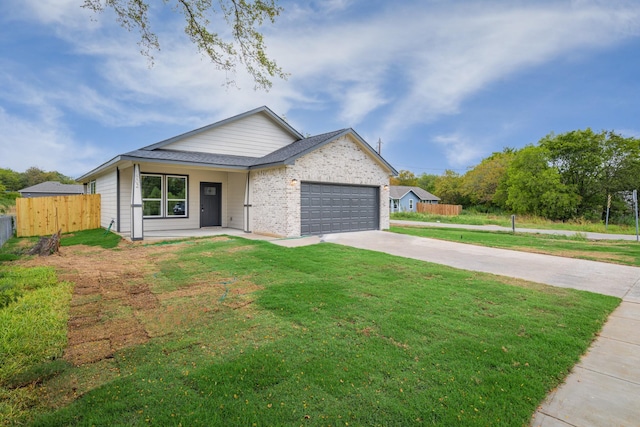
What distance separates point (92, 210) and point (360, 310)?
674 inches

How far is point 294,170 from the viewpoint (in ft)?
42.1

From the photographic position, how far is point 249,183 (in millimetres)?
14867

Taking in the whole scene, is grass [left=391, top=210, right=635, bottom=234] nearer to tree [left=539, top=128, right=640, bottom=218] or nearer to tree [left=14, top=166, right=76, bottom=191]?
tree [left=539, top=128, right=640, bottom=218]

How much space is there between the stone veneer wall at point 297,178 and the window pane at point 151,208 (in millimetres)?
4453

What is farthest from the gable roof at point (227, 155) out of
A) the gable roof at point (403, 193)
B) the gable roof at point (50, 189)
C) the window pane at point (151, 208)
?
the gable roof at point (50, 189)

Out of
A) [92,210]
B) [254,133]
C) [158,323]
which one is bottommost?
[158,323]

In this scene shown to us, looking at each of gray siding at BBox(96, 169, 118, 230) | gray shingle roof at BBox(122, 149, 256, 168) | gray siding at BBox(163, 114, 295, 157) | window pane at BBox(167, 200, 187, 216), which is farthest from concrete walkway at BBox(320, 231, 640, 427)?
gray siding at BBox(96, 169, 118, 230)

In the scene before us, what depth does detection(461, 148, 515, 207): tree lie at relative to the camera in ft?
133

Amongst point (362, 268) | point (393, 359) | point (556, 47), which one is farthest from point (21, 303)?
point (556, 47)

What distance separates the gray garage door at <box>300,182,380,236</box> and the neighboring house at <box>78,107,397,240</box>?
0.14 ft

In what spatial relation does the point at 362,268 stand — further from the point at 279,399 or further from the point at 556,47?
the point at 556,47

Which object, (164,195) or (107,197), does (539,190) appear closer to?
Result: (164,195)

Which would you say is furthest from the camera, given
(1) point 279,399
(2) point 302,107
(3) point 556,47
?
(2) point 302,107

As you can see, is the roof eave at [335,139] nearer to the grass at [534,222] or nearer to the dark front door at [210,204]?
the dark front door at [210,204]
